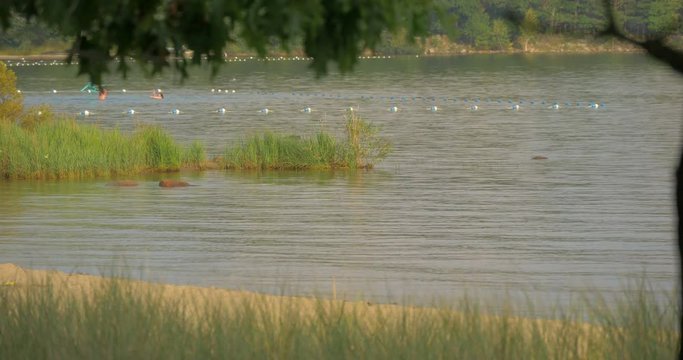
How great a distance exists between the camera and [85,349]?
26.9ft

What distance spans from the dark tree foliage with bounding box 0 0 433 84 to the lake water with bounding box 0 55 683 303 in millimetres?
622

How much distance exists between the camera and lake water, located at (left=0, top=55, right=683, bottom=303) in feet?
59.9

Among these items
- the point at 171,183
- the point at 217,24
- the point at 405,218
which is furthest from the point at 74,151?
the point at 217,24

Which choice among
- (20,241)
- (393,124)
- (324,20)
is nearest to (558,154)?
(393,124)

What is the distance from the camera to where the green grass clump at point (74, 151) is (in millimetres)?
29922

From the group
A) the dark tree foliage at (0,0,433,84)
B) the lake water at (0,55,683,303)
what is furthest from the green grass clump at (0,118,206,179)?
the dark tree foliage at (0,0,433,84)

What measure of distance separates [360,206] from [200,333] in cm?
1842

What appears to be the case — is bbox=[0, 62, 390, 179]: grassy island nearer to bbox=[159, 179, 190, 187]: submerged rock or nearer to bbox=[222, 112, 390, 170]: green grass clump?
bbox=[222, 112, 390, 170]: green grass clump

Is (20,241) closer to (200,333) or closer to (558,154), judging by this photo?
(200,333)

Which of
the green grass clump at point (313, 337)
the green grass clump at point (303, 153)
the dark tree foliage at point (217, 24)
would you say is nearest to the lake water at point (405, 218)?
the green grass clump at point (303, 153)

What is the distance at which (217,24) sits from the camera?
5.27 m

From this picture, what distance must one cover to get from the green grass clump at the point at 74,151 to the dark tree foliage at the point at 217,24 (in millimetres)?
24383

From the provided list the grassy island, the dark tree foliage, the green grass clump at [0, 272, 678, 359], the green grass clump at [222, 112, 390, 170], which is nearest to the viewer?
the dark tree foliage

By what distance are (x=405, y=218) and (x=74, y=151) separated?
9.22m
